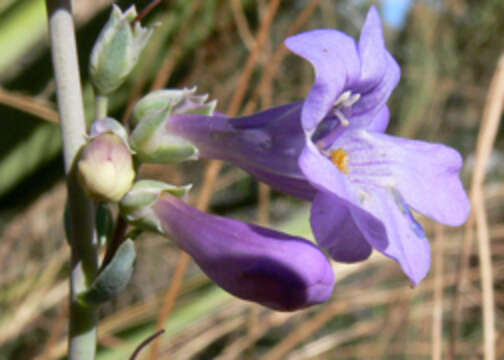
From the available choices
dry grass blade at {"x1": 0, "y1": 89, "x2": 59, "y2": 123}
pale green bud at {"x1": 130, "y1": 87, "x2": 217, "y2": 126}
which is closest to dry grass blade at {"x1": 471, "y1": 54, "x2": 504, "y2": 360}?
pale green bud at {"x1": 130, "y1": 87, "x2": 217, "y2": 126}

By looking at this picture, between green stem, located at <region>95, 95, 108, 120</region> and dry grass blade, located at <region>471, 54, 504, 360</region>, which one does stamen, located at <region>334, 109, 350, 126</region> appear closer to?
green stem, located at <region>95, 95, 108, 120</region>

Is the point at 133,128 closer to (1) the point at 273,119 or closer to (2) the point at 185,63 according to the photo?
(1) the point at 273,119

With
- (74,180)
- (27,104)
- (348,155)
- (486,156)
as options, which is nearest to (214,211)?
(27,104)

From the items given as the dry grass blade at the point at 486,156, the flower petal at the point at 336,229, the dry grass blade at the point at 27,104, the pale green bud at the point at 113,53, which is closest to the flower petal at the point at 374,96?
the flower petal at the point at 336,229

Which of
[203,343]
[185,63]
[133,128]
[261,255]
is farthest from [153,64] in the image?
[261,255]

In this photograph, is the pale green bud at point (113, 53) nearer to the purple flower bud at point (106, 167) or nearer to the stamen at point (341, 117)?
the purple flower bud at point (106, 167)

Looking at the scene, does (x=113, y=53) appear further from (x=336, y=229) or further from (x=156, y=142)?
(x=336, y=229)
